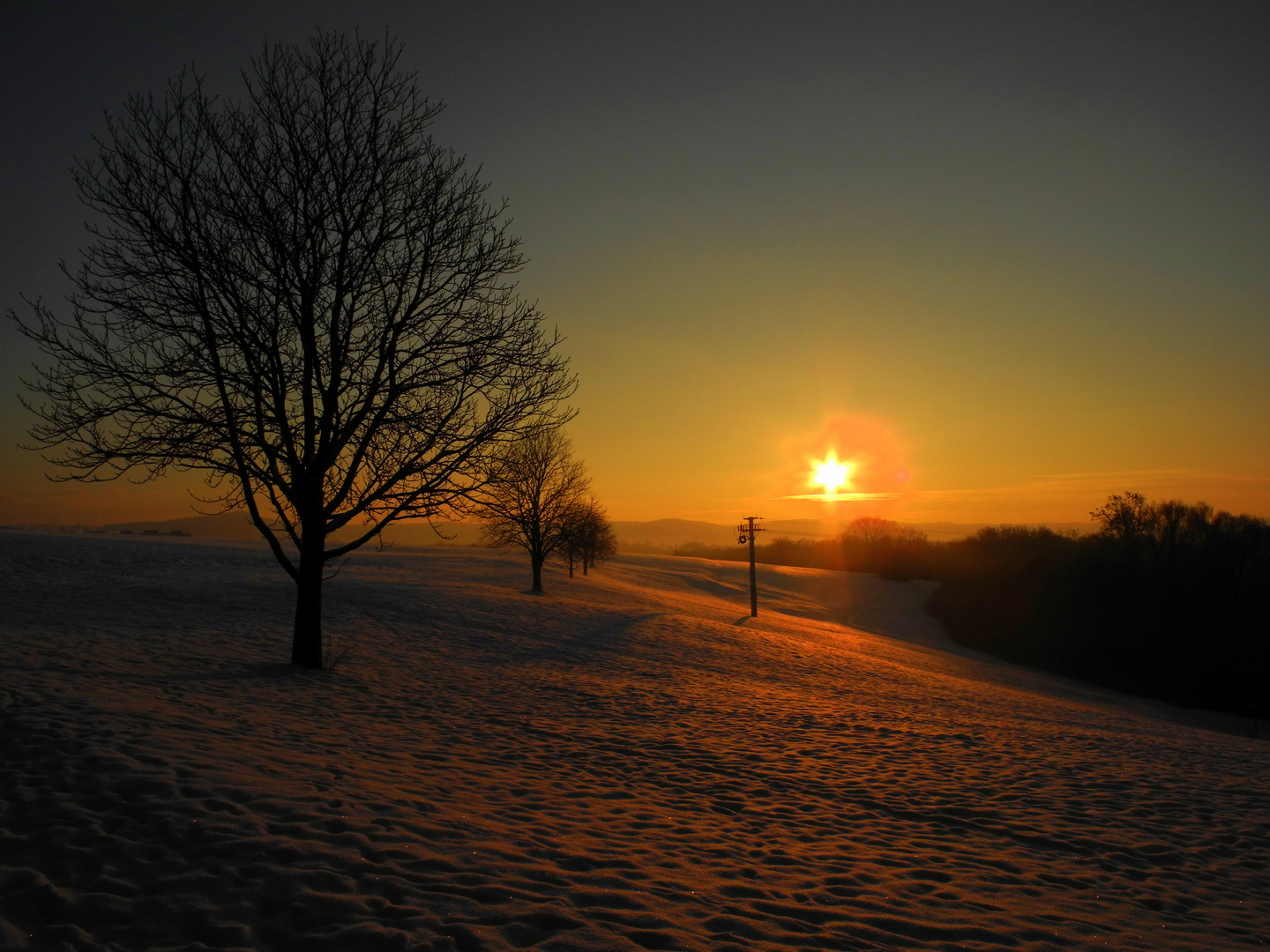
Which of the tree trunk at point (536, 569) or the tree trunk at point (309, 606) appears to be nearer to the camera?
the tree trunk at point (309, 606)

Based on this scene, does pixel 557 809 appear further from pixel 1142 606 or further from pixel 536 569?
pixel 1142 606

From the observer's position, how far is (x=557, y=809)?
23.5 ft

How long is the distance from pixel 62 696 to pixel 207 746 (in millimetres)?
3119

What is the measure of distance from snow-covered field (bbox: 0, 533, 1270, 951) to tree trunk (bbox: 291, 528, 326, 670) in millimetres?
581

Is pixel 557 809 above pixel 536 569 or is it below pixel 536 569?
below

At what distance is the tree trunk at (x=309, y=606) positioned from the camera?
13047mm

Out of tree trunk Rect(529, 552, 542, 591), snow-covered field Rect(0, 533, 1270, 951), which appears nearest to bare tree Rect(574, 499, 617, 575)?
tree trunk Rect(529, 552, 542, 591)

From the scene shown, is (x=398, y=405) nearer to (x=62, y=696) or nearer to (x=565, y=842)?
(x=62, y=696)

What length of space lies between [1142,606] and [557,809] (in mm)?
51270

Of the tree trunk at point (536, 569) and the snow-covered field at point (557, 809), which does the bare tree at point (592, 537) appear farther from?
the snow-covered field at point (557, 809)

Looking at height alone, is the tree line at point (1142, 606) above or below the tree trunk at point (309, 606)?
below

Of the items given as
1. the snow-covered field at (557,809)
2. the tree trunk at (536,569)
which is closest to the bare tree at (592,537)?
the tree trunk at (536,569)

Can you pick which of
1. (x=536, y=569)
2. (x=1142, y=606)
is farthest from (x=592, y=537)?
(x=1142, y=606)

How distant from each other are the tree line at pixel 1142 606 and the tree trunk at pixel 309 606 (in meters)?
42.4
